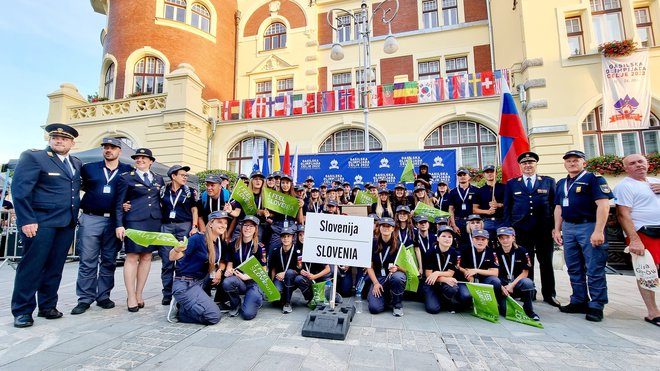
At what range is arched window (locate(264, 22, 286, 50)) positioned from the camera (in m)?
19.1

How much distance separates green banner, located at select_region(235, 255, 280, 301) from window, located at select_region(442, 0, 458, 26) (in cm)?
1770

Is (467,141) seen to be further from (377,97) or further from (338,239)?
(338,239)

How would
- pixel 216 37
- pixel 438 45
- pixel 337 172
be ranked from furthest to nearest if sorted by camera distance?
pixel 216 37
pixel 438 45
pixel 337 172

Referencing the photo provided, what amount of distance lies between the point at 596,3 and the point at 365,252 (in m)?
15.7

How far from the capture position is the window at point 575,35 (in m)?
12.5

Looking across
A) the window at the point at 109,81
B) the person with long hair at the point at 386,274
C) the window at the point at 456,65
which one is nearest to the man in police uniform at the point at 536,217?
the person with long hair at the point at 386,274

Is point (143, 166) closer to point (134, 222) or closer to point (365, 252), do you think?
point (134, 222)

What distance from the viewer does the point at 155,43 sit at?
17.1m

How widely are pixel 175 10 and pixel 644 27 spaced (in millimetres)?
22202

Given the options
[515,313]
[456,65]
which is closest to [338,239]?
[515,313]

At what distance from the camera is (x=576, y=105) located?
11.6 meters

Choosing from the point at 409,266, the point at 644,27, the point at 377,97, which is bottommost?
the point at 409,266

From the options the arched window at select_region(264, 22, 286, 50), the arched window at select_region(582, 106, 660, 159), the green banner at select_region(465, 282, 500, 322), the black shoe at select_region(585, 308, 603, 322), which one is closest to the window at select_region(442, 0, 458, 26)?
the arched window at select_region(582, 106, 660, 159)

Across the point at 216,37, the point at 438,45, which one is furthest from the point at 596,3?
the point at 216,37
